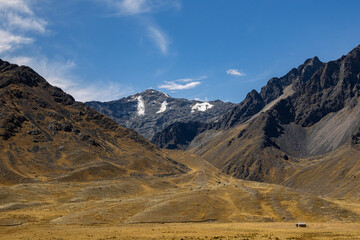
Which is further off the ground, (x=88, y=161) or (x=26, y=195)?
(x=88, y=161)

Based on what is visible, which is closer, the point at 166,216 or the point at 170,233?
the point at 170,233

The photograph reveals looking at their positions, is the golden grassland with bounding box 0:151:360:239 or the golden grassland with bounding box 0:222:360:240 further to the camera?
the golden grassland with bounding box 0:151:360:239

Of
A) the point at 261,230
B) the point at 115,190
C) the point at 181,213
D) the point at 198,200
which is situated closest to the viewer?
the point at 261,230

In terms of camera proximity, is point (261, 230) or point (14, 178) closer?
point (261, 230)

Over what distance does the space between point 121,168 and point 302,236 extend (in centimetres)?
15096

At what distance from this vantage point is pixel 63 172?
586ft

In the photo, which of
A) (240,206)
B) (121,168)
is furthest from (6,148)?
(240,206)

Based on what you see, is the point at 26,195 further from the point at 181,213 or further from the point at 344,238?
the point at 344,238

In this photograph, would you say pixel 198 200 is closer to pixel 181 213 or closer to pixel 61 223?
pixel 181 213

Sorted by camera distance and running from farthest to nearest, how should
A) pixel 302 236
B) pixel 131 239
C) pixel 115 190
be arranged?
pixel 115 190 → pixel 302 236 → pixel 131 239

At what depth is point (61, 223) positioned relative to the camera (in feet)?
257

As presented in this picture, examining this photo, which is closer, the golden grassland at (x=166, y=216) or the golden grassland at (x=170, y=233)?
the golden grassland at (x=170, y=233)

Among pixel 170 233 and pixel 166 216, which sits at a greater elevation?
pixel 170 233

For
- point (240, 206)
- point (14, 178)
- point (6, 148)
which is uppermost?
point (6, 148)
